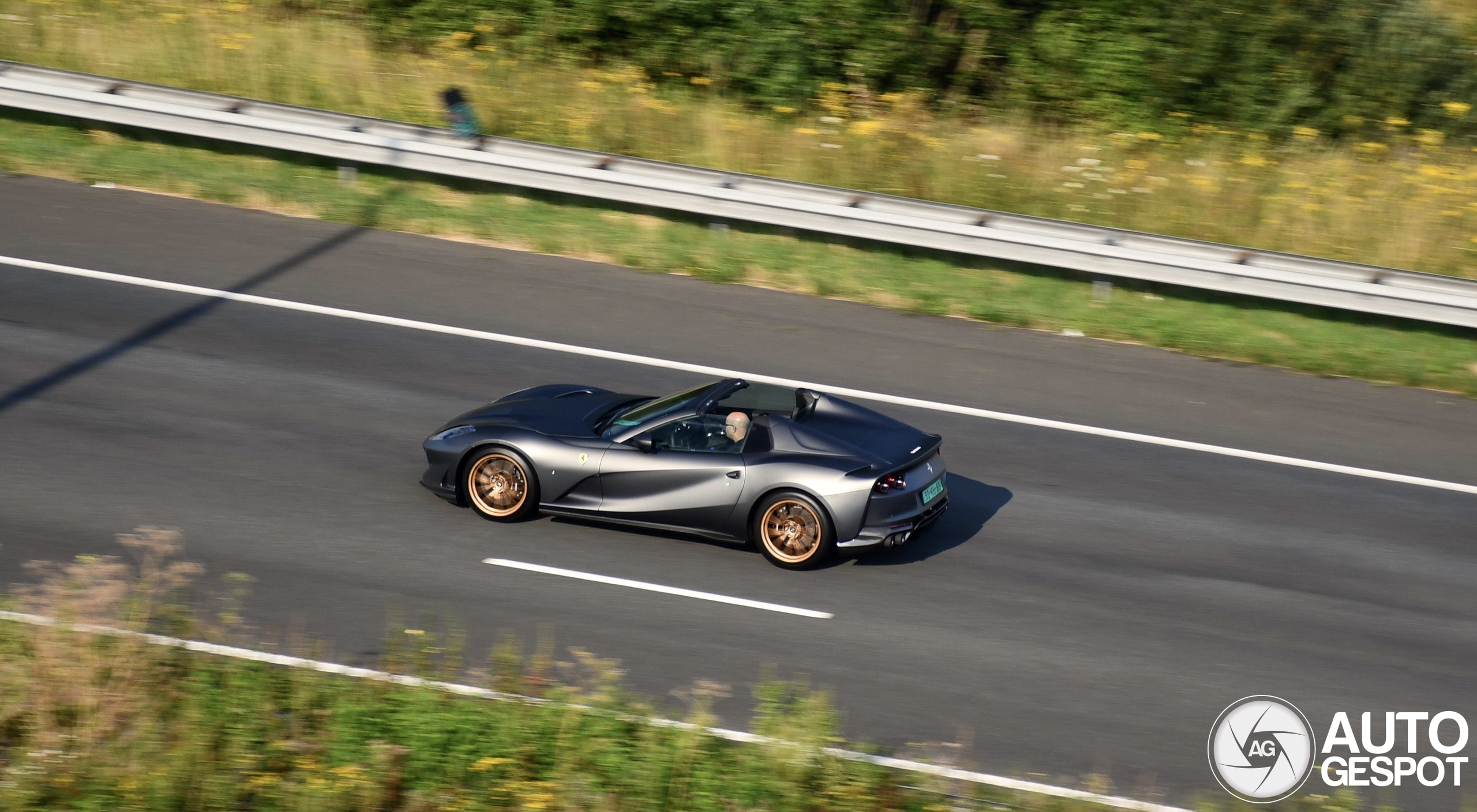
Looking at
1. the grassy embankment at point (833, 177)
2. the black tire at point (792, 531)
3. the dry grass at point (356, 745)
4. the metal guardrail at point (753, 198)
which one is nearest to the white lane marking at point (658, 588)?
the black tire at point (792, 531)

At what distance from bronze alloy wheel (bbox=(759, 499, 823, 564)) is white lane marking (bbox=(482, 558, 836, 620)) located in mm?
575

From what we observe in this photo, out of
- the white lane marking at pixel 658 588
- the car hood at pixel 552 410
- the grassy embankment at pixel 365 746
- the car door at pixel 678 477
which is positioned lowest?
the grassy embankment at pixel 365 746

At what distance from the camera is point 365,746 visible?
22.2ft

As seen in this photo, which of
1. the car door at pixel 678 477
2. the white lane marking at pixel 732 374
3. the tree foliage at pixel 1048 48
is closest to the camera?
the car door at pixel 678 477

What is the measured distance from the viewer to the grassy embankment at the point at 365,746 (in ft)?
21.2

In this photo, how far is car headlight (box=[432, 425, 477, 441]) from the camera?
9.80 metres

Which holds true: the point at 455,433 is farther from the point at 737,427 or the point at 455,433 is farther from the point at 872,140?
the point at 872,140

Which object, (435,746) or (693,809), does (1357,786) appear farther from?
(435,746)

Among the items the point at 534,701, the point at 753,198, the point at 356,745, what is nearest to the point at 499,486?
the point at 534,701

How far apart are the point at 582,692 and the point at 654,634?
3.19 ft

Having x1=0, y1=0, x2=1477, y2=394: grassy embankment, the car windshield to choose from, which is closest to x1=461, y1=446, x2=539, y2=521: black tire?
the car windshield

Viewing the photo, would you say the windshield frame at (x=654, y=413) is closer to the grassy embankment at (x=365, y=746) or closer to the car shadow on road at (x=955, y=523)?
the car shadow on road at (x=955, y=523)

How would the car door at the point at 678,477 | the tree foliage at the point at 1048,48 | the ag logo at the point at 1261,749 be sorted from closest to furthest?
1. the ag logo at the point at 1261,749
2. the car door at the point at 678,477
3. the tree foliage at the point at 1048,48

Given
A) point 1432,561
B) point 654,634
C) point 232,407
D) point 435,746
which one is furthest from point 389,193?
point 1432,561
